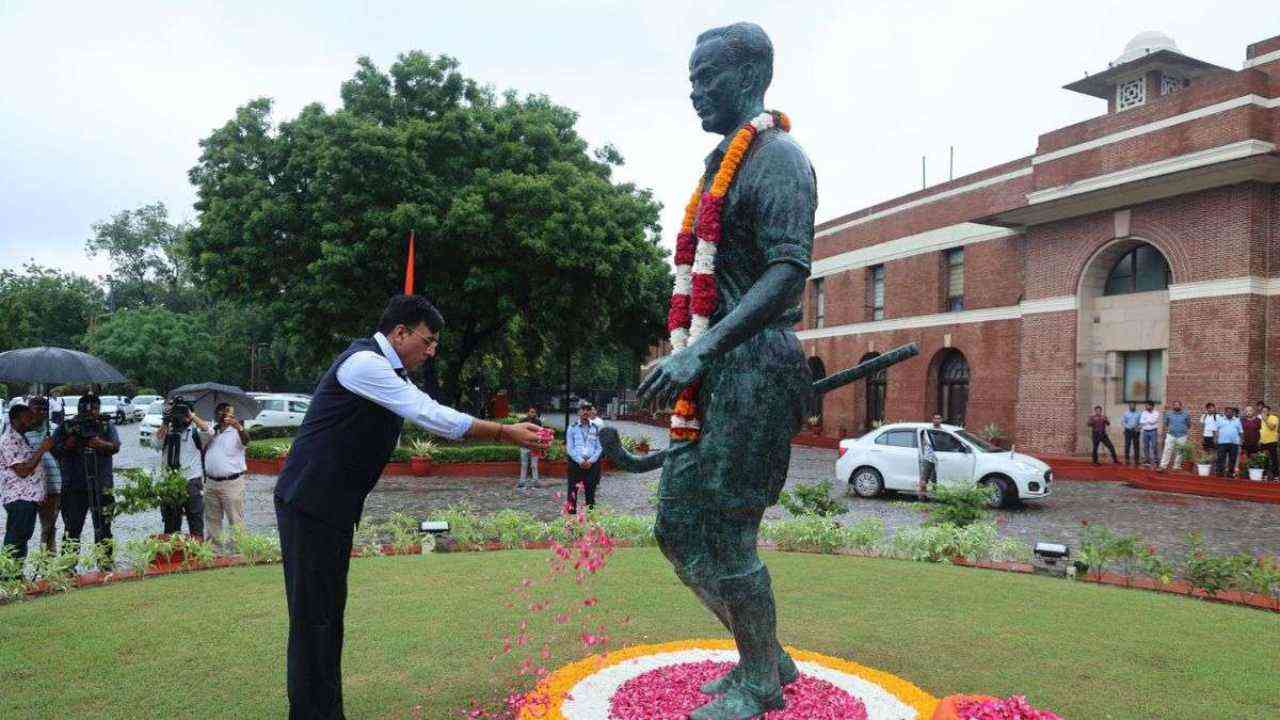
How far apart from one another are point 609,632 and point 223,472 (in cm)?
512

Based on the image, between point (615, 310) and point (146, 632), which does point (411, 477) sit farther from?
point (146, 632)

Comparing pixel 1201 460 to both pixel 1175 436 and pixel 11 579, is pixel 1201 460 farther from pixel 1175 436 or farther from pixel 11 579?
pixel 11 579

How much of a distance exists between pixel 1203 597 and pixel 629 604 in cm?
467

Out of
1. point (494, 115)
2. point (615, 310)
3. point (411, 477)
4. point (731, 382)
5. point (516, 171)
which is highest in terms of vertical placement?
point (494, 115)

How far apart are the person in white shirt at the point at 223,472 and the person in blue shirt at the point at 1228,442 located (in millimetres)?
18775

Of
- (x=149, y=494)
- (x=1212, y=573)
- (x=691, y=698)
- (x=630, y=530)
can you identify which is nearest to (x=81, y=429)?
(x=149, y=494)

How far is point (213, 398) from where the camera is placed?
12.6m

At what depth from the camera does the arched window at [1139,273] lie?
21.7 meters

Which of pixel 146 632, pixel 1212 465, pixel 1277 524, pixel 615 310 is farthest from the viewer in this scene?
pixel 615 310

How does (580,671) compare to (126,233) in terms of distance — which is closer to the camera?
(580,671)

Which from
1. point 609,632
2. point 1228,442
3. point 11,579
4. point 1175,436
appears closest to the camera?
point 609,632

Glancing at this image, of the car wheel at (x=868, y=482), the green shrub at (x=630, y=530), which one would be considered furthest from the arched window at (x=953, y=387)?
the green shrub at (x=630, y=530)

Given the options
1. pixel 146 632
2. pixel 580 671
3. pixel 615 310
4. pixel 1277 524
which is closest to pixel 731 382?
pixel 580 671

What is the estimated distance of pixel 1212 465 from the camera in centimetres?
1812
